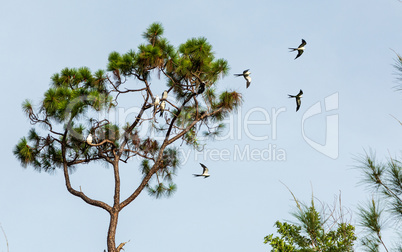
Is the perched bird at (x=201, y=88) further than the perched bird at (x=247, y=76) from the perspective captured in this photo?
No

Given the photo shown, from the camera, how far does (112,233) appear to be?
7.45 m

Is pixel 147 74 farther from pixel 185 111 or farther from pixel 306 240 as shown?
pixel 306 240

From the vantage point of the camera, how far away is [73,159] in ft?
27.9

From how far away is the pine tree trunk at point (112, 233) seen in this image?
7367 millimetres

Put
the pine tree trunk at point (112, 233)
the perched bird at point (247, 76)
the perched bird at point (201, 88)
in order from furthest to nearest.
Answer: the perched bird at point (247, 76) < the perched bird at point (201, 88) < the pine tree trunk at point (112, 233)

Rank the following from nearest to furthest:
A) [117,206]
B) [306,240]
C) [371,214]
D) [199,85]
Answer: [371,214] → [306,240] → [117,206] → [199,85]

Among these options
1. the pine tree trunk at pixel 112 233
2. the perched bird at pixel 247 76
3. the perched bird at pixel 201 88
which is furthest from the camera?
the perched bird at pixel 247 76

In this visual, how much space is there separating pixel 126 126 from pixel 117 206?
1478 millimetres

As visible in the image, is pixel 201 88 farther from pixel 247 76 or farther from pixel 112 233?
pixel 112 233

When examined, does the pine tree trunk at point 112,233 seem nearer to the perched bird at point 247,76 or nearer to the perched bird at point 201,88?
the perched bird at point 201,88

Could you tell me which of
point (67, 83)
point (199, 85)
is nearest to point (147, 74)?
point (199, 85)

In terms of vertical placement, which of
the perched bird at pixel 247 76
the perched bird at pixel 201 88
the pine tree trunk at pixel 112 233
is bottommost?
the pine tree trunk at pixel 112 233

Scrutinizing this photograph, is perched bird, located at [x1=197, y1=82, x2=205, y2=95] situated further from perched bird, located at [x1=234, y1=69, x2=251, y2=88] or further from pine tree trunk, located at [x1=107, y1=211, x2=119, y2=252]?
pine tree trunk, located at [x1=107, y1=211, x2=119, y2=252]

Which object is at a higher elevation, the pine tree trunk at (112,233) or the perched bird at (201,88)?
the perched bird at (201,88)
